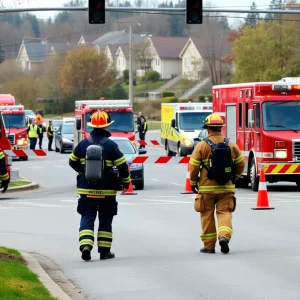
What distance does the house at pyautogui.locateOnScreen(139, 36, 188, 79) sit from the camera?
126625 mm

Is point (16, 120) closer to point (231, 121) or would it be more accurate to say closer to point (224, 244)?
point (231, 121)

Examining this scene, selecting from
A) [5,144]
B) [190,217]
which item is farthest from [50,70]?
[190,217]

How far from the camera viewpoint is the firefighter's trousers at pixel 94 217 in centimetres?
1209

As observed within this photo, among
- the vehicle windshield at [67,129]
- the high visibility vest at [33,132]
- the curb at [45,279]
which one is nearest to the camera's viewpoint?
the curb at [45,279]

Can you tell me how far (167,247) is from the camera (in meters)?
13.6

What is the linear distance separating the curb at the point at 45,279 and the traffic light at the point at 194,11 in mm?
16141

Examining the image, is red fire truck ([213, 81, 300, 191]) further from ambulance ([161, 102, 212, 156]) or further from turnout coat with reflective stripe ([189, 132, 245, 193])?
ambulance ([161, 102, 212, 156])

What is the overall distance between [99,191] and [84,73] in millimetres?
87228

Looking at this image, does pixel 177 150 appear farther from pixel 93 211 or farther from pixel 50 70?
pixel 50 70

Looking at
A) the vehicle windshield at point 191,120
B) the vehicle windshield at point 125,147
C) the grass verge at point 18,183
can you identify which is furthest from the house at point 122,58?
the vehicle windshield at point 125,147

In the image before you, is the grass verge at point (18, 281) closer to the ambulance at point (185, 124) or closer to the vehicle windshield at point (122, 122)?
the vehicle windshield at point (122, 122)

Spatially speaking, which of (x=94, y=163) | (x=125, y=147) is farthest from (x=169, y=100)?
(x=94, y=163)

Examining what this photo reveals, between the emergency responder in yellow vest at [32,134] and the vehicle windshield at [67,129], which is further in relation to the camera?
the vehicle windshield at [67,129]

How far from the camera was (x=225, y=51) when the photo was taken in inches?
4090
